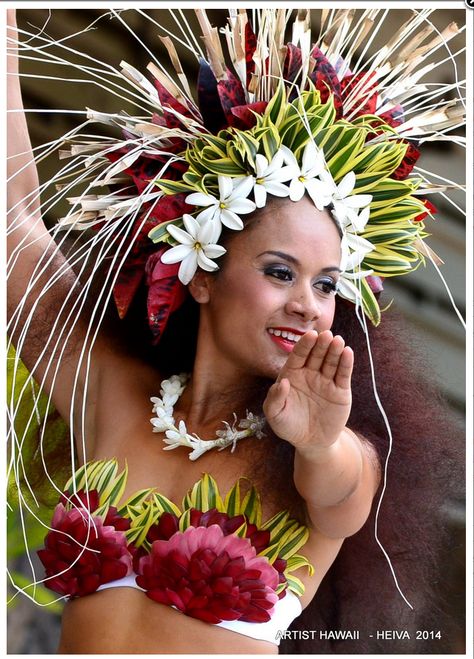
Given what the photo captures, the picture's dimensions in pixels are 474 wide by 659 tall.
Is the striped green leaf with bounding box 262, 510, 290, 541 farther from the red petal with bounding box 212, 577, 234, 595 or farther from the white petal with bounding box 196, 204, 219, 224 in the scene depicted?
the white petal with bounding box 196, 204, 219, 224

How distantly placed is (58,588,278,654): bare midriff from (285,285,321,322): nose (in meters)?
0.52

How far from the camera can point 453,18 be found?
2227 millimetres

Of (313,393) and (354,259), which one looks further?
(354,259)

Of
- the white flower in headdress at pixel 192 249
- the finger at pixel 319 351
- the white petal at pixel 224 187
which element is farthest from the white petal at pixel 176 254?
the finger at pixel 319 351

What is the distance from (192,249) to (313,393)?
0.36 metres

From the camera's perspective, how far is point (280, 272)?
146 centimetres

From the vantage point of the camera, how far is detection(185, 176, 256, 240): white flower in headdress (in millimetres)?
1479

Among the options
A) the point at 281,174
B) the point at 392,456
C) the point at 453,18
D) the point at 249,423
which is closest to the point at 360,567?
the point at 392,456

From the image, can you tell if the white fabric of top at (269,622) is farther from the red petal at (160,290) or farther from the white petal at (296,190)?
the white petal at (296,190)

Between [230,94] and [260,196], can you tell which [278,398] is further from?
[230,94]

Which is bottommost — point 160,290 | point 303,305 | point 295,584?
point 295,584

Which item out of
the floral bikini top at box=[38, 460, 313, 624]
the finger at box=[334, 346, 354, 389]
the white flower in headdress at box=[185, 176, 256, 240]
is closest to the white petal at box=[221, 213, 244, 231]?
the white flower in headdress at box=[185, 176, 256, 240]

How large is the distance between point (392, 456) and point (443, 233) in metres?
1.39

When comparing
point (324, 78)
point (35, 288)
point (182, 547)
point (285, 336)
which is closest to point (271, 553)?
point (182, 547)
